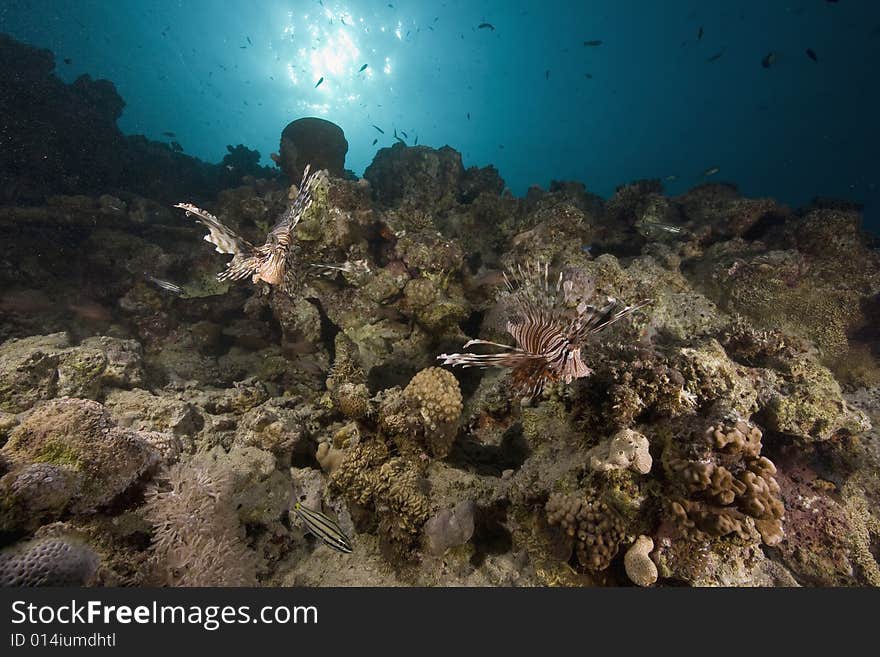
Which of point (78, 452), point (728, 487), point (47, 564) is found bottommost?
point (47, 564)

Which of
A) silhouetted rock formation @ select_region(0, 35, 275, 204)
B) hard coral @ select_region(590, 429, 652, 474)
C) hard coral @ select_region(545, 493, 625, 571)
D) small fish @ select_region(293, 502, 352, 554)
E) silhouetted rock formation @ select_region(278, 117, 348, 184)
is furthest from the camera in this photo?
silhouetted rock formation @ select_region(278, 117, 348, 184)

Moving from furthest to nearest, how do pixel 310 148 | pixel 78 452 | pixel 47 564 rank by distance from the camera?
pixel 310 148, pixel 78 452, pixel 47 564

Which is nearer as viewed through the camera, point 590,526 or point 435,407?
point 590,526

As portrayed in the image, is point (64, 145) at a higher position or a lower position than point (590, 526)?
higher

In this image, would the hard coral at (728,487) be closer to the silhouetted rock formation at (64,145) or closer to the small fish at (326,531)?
the small fish at (326,531)

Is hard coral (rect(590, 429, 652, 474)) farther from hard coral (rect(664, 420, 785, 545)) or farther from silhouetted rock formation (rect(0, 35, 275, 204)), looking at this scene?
silhouetted rock formation (rect(0, 35, 275, 204))

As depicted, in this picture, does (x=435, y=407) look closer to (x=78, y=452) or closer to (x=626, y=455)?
(x=626, y=455)

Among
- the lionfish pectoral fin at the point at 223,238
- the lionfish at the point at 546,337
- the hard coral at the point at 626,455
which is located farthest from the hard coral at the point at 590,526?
the lionfish pectoral fin at the point at 223,238

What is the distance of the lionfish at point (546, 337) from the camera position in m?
2.47

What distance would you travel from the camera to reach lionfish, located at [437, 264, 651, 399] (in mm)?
2470

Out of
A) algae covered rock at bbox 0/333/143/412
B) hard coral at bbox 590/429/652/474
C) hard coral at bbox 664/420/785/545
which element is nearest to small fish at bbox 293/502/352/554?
hard coral at bbox 590/429/652/474

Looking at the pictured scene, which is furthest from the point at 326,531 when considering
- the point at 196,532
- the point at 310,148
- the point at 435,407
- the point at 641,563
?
the point at 310,148

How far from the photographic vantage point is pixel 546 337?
267cm

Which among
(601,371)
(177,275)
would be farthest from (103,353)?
(601,371)
